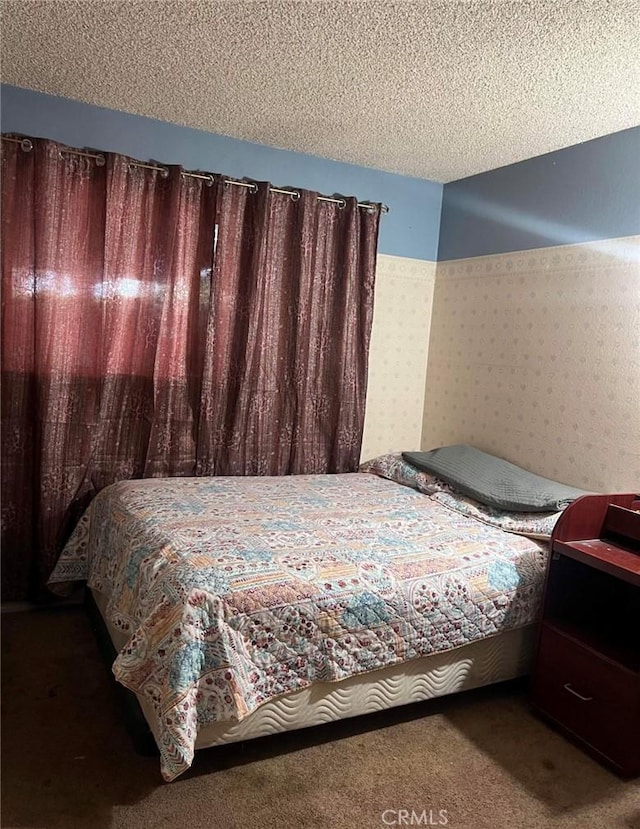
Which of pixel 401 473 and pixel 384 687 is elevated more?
pixel 401 473

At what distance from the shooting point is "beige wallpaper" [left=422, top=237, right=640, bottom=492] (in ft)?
8.96

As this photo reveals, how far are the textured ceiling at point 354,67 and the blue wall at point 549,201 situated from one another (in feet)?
0.34

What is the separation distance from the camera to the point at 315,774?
6.37 feet

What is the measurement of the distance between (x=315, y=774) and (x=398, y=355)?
241 centimetres

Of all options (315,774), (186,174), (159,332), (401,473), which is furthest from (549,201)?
(315,774)

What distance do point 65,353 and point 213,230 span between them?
918mm

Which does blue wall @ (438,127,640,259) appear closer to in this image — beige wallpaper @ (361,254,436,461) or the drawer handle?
beige wallpaper @ (361,254,436,461)

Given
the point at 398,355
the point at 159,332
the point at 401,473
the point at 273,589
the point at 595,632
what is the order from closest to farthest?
the point at 273,589 < the point at 595,632 < the point at 159,332 < the point at 401,473 < the point at 398,355

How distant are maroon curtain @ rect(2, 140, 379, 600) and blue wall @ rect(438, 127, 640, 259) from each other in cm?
55

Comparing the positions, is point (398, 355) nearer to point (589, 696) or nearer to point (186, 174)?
point (186, 174)

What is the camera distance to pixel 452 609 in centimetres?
217

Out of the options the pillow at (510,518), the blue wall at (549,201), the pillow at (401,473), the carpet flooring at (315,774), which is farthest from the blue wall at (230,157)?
the carpet flooring at (315,774)

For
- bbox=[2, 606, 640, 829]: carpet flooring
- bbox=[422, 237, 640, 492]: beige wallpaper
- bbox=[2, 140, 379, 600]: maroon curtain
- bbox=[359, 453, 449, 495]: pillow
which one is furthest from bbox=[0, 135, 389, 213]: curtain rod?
Answer: bbox=[2, 606, 640, 829]: carpet flooring

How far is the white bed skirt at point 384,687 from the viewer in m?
1.91
